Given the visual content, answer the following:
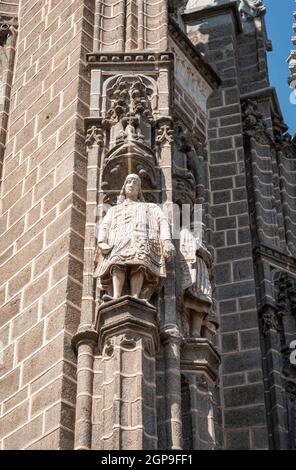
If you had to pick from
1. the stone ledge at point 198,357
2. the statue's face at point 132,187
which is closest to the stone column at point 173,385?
the stone ledge at point 198,357

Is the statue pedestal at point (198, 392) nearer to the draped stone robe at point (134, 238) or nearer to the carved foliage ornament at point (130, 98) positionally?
the draped stone robe at point (134, 238)

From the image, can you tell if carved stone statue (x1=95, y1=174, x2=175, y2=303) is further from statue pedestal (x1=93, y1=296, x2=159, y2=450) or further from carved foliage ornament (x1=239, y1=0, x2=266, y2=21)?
carved foliage ornament (x1=239, y1=0, x2=266, y2=21)

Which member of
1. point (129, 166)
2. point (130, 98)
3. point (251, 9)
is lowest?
point (129, 166)

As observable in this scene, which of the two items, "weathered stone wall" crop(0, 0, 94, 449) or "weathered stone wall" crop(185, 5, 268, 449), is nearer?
"weathered stone wall" crop(0, 0, 94, 449)

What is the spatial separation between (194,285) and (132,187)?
122 centimetres

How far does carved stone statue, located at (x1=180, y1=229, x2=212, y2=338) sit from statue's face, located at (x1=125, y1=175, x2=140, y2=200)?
2.10 ft

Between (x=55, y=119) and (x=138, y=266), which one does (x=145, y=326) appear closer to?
(x=138, y=266)

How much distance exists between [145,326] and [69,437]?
3.95ft

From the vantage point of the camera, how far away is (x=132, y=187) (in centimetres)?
1228

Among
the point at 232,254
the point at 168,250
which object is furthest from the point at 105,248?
the point at 232,254

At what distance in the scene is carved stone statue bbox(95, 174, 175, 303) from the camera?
1131 centimetres

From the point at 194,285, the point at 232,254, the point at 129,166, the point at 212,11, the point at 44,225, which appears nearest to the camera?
the point at 194,285

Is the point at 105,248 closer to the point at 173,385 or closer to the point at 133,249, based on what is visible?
the point at 133,249

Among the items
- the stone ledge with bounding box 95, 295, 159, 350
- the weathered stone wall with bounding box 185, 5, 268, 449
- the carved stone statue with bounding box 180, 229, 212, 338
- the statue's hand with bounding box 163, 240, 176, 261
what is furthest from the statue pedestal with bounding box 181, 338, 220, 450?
the weathered stone wall with bounding box 185, 5, 268, 449
